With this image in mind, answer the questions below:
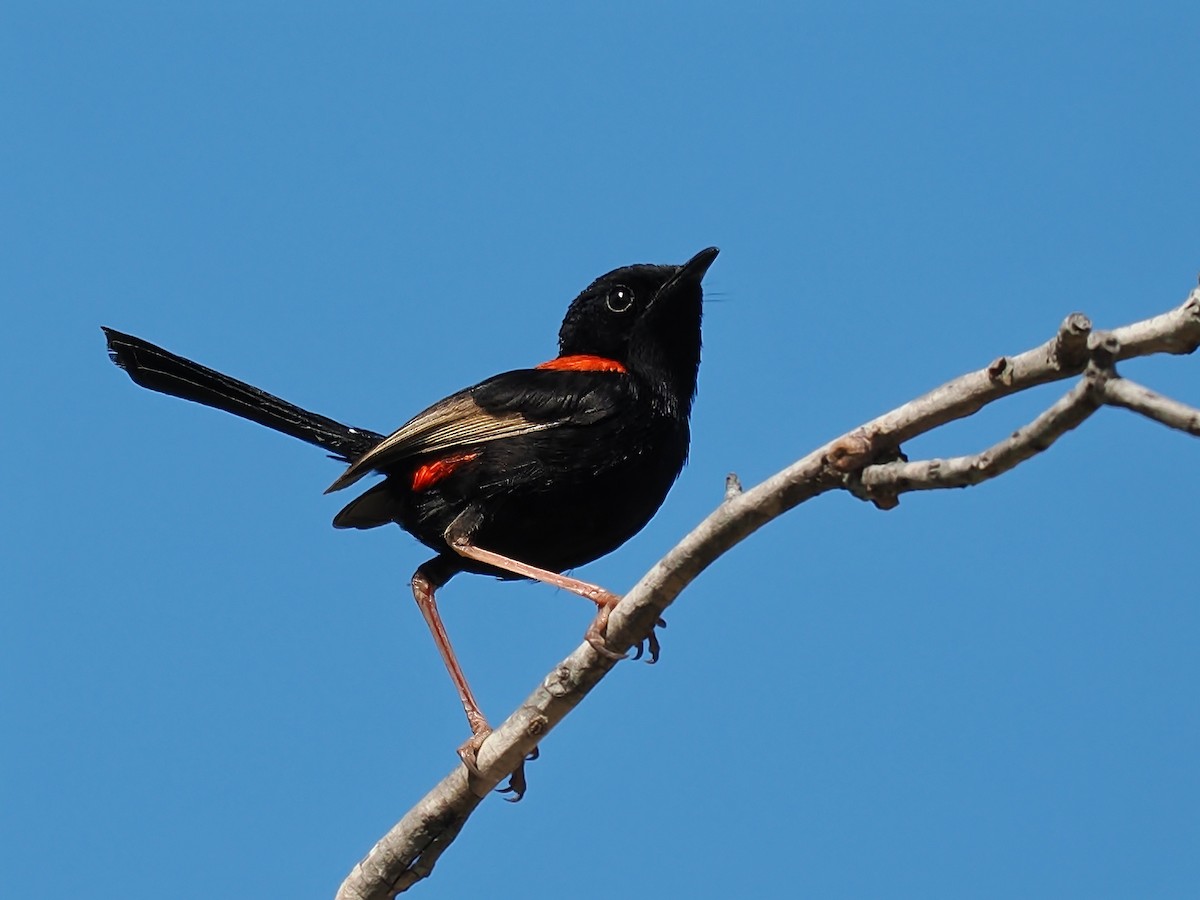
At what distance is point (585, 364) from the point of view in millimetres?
7289

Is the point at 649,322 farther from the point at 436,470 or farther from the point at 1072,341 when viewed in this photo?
the point at 1072,341

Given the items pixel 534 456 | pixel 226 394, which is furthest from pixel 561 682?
pixel 226 394

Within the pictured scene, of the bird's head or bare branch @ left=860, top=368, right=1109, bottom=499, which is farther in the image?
the bird's head

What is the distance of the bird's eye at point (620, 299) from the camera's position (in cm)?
766

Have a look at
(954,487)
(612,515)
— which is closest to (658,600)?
(954,487)

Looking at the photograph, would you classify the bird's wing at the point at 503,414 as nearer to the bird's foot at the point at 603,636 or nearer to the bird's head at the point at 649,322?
the bird's head at the point at 649,322

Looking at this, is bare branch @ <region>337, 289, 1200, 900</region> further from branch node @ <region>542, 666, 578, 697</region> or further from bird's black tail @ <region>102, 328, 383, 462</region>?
Answer: bird's black tail @ <region>102, 328, 383, 462</region>

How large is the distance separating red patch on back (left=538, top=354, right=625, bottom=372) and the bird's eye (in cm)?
29

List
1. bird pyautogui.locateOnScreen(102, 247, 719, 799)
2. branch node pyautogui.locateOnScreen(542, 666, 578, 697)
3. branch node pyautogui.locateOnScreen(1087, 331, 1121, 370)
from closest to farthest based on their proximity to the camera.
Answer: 1. branch node pyautogui.locateOnScreen(1087, 331, 1121, 370)
2. branch node pyautogui.locateOnScreen(542, 666, 578, 697)
3. bird pyautogui.locateOnScreen(102, 247, 719, 799)

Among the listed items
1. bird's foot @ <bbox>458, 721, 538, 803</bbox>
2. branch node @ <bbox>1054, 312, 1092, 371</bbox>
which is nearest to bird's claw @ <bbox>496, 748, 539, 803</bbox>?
bird's foot @ <bbox>458, 721, 538, 803</bbox>

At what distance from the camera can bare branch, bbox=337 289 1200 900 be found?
3.49 meters

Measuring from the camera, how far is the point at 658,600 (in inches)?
179

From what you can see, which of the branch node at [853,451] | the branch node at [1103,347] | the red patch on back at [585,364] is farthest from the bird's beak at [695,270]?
the branch node at [1103,347]

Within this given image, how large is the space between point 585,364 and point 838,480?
3.34 m
